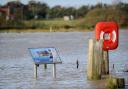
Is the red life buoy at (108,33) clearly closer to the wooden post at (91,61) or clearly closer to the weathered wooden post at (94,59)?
the weathered wooden post at (94,59)

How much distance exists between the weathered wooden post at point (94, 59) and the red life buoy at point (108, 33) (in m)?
1.74

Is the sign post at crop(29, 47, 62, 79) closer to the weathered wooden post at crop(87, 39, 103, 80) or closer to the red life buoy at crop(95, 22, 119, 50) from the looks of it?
the weathered wooden post at crop(87, 39, 103, 80)

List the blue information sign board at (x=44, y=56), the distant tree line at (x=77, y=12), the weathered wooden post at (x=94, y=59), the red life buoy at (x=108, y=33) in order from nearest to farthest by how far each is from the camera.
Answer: the weathered wooden post at (x=94, y=59) → the blue information sign board at (x=44, y=56) → the red life buoy at (x=108, y=33) → the distant tree line at (x=77, y=12)

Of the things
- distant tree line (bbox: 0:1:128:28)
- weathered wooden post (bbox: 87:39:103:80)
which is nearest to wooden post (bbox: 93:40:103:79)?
weathered wooden post (bbox: 87:39:103:80)

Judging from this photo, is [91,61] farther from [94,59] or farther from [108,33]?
[108,33]

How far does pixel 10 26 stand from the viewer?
86.1 metres

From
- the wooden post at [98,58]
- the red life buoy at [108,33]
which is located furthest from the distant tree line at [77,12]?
the wooden post at [98,58]

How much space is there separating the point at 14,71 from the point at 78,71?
2064 mm

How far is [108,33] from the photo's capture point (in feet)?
69.7

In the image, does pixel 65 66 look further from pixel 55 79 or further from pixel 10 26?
pixel 10 26

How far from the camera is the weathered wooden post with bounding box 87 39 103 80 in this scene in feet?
63.2

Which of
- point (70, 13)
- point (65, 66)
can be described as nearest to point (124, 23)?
point (70, 13)

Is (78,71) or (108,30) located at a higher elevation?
(108,30)

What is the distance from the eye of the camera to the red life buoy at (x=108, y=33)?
21234 mm
